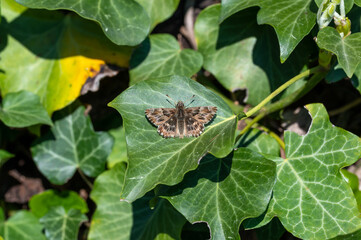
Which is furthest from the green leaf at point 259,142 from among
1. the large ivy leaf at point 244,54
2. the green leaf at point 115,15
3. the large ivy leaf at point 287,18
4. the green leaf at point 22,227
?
the green leaf at point 22,227

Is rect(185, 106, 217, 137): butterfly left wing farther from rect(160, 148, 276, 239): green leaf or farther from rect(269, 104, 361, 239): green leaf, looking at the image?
rect(269, 104, 361, 239): green leaf

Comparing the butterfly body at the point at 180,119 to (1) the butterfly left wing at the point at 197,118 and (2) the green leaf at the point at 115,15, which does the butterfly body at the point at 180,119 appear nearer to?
(1) the butterfly left wing at the point at 197,118

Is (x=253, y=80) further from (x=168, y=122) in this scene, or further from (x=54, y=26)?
(x=54, y=26)

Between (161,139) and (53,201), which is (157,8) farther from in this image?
(53,201)

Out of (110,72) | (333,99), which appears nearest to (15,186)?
(110,72)

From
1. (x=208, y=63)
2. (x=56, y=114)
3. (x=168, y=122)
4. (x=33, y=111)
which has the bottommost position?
(x=56, y=114)

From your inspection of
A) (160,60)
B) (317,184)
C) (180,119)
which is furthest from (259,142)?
(160,60)
